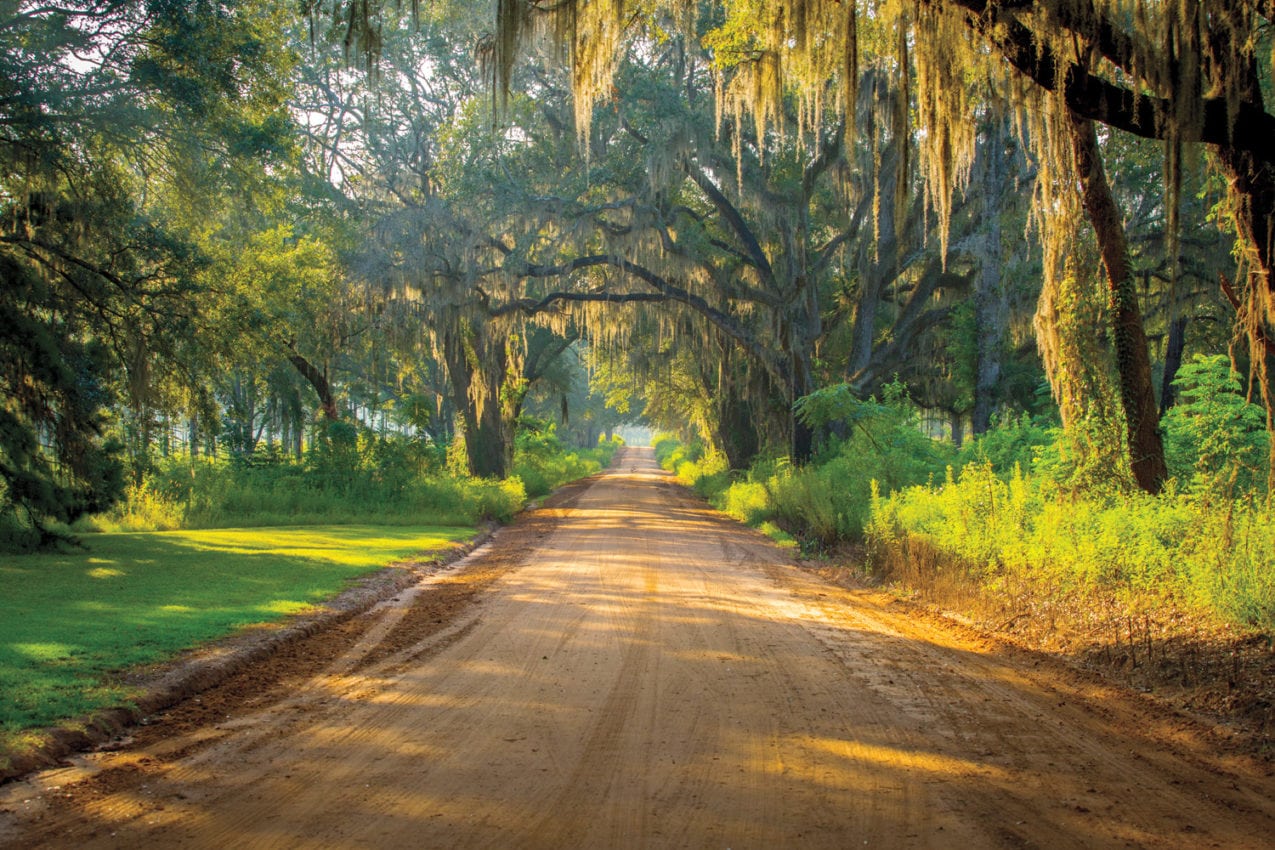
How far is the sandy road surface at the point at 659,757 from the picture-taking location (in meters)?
3.52

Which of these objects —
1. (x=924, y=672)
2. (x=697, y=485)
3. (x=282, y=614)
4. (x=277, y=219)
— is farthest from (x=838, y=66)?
(x=697, y=485)

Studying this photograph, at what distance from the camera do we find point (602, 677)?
5938 mm

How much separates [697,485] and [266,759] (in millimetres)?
31875

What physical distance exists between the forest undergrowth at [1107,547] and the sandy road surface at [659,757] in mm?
616

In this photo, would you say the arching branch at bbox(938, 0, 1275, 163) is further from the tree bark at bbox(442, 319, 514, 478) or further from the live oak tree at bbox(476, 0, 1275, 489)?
the tree bark at bbox(442, 319, 514, 478)

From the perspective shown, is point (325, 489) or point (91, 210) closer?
point (91, 210)

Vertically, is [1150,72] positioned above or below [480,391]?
above

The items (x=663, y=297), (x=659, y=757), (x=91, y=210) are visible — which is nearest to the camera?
(x=659, y=757)

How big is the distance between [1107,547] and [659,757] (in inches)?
196

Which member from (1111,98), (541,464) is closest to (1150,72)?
(1111,98)

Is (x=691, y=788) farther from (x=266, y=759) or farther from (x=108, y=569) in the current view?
(x=108, y=569)

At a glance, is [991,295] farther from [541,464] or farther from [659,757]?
[541,464]

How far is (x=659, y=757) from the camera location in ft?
14.3

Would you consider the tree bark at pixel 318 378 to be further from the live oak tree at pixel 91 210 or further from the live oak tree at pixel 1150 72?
the live oak tree at pixel 1150 72
